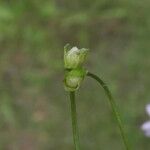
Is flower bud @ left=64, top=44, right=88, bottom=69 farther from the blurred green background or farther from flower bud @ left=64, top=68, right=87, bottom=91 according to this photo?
the blurred green background

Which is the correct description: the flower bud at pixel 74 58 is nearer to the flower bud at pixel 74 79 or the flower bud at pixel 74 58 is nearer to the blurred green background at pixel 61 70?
the flower bud at pixel 74 79

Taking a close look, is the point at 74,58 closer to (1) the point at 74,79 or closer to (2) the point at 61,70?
(1) the point at 74,79

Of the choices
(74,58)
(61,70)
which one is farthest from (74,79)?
(61,70)

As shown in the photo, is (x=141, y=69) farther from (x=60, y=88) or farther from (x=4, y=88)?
(x=4, y=88)

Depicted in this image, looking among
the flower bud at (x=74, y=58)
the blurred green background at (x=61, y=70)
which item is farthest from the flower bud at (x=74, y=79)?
the blurred green background at (x=61, y=70)

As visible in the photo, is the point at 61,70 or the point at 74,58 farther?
the point at 61,70

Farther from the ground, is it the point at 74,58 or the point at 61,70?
the point at 61,70

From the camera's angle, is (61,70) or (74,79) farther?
(61,70)

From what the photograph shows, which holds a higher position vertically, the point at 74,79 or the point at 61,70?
the point at 61,70
